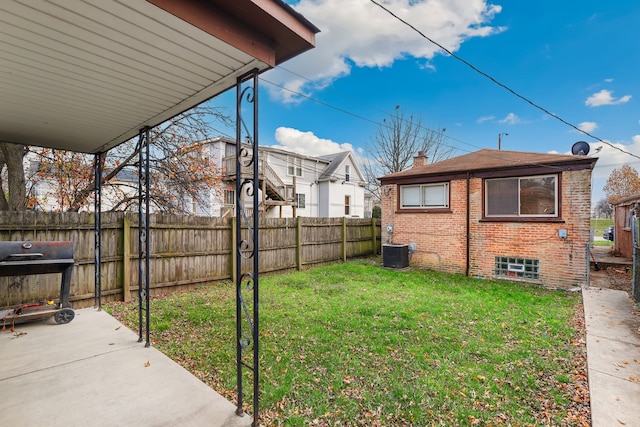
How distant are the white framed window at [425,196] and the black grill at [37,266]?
29.3 ft

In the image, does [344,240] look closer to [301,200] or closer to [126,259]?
[126,259]

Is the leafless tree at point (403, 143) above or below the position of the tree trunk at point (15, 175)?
above

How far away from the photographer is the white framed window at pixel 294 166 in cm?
1971

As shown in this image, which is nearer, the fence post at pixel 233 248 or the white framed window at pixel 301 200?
the fence post at pixel 233 248

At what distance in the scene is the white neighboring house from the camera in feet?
53.0

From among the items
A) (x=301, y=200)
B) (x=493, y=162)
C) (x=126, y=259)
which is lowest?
(x=126, y=259)

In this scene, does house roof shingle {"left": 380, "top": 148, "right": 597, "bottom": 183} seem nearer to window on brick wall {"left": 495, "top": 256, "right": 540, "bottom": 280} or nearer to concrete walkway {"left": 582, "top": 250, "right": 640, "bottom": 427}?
window on brick wall {"left": 495, "top": 256, "right": 540, "bottom": 280}

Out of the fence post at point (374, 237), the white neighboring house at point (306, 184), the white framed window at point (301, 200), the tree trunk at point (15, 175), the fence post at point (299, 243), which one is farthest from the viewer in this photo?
the white framed window at point (301, 200)

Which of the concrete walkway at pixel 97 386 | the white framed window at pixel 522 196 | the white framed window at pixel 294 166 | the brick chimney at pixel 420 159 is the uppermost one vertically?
the white framed window at pixel 294 166

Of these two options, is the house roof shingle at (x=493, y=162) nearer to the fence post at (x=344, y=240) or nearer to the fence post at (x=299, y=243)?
the fence post at (x=344, y=240)

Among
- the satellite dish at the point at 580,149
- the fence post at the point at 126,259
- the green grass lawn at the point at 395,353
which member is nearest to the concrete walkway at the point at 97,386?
the green grass lawn at the point at 395,353

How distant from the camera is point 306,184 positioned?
824 inches

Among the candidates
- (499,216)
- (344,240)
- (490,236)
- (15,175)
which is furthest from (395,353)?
(15,175)

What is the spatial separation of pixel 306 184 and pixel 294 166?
5.45 ft
